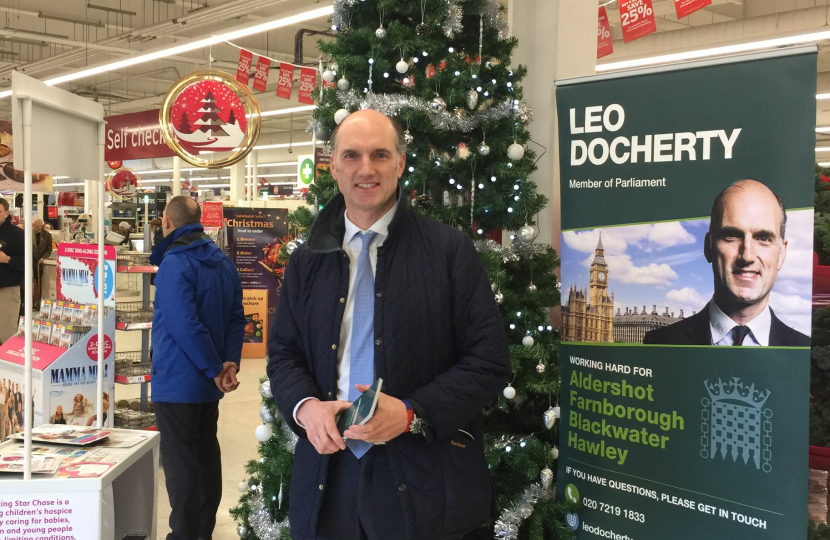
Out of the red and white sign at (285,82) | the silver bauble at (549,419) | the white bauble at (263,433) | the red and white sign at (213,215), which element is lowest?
the white bauble at (263,433)

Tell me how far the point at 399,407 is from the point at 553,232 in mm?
2053

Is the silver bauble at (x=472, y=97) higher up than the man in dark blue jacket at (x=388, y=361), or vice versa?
the silver bauble at (x=472, y=97)

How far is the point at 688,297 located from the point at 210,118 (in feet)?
17.0

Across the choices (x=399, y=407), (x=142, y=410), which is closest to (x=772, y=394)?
(x=399, y=407)

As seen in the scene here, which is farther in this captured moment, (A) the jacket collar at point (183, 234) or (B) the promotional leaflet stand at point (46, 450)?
(A) the jacket collar at point (183, 234)

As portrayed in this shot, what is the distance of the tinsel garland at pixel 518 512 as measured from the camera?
2580 millimetres

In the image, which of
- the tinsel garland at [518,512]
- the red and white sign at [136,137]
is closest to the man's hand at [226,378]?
the tinsel garland at [518,512]

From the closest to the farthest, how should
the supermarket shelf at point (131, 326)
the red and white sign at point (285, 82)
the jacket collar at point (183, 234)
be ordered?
1. the jacket collar at point (183, 234)
2. the supermarket shelf at point (131, 326)
3. the red and white sign at point (285, 82)

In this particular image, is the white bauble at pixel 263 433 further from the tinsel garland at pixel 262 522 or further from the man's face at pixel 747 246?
the man's face at pixel 747 246

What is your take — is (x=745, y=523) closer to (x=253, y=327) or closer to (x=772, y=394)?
(x=772, y=394)

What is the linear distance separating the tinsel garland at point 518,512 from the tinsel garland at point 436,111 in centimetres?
137

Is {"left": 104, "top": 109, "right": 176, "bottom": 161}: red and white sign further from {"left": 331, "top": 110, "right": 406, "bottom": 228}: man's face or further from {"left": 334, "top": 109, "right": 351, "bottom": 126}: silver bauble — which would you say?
{"left": 331, "top": 110, "right": 406, "bottom": 228}: man's face

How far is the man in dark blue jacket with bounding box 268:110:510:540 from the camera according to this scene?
5.77ft

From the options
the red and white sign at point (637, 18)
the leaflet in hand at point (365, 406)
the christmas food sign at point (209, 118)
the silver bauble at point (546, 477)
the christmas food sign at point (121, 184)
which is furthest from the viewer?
the christmas food sign at point (121, 184)
